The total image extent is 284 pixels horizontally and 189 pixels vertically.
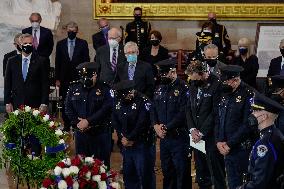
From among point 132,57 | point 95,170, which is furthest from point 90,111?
point 95,170

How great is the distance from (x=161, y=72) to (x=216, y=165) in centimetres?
141

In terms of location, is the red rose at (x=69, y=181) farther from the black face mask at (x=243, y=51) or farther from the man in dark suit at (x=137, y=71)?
the black face mask at (x=243, y=51)

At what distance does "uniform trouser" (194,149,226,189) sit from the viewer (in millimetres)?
8383

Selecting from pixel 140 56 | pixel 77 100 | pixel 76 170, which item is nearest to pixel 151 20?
pixel 140 56

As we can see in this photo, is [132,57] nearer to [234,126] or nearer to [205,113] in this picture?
[205,113]

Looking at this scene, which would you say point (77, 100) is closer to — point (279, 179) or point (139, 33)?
point (279, 179)

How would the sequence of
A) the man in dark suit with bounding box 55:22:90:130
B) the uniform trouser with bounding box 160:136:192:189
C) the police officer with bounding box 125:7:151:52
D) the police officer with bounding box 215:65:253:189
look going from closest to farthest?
the police officer with bounding box 215:65:253:189 → the uniform trouser with bounding box 160:136:192:189 → the man in dark suit with bounding box 55:22:90:130 → the police officer with bounding box 125:7:151:52

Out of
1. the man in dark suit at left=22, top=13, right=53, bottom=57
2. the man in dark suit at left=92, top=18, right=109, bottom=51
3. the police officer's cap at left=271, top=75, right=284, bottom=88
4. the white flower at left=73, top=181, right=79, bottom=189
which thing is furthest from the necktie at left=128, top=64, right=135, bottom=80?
the white flower at left=73, top=181, right=79, bottom=189

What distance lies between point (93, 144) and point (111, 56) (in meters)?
2.42

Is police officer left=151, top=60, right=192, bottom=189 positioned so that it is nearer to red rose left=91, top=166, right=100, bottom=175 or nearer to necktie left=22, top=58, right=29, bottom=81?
red rose left=91, top=166, right=100, bottom=175

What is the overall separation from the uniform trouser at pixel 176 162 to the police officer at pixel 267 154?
8.02 ft

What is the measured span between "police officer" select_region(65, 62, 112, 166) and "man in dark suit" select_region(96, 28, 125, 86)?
1903mm

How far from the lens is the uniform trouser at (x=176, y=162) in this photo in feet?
28.1

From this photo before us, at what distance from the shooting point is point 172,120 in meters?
8.52
